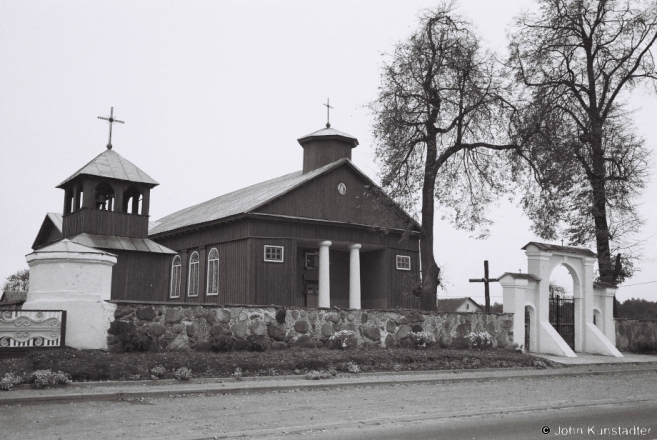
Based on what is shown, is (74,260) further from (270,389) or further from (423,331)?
(423,331)

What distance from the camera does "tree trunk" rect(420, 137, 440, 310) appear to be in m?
23.0

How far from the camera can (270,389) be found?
12.6 metres

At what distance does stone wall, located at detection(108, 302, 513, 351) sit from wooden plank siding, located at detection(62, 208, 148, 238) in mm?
12101

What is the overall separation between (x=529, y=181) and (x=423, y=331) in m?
7.88

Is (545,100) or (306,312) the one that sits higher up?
(545,100)

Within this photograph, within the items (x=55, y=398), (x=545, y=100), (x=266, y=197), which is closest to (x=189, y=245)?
(x=266, y=197)

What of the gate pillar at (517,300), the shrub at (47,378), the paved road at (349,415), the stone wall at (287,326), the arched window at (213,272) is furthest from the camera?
the arched window at (213,272)

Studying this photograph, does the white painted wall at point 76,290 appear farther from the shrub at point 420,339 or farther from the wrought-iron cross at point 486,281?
the wrought-iron cross at point 486,281

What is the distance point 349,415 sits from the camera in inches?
391

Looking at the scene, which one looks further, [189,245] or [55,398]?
[189,245]

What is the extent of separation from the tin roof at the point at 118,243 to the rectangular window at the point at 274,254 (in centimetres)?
401

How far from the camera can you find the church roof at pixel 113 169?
27.5m

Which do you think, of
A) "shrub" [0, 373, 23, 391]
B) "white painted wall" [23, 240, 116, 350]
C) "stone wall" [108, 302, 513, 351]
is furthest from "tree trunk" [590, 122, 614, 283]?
"shrub" [0, 373, 23, 391]

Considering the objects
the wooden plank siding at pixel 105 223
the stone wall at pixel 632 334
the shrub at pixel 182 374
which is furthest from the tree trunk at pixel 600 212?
the shrub at pixel 182 374
